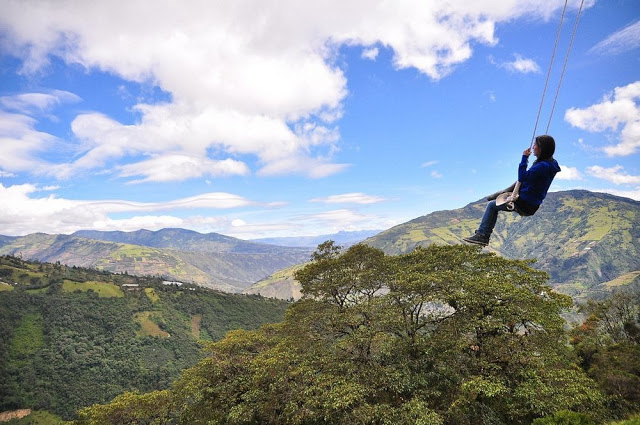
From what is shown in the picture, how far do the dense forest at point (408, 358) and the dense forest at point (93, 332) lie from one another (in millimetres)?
121434

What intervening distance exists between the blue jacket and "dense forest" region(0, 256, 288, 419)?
142 meters

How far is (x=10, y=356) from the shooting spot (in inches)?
4916

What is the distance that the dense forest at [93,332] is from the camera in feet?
380

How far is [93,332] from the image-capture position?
489 ft

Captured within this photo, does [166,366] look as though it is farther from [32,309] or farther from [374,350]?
[374,350]

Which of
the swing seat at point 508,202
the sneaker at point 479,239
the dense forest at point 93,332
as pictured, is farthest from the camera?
the dense forest at point 93,332

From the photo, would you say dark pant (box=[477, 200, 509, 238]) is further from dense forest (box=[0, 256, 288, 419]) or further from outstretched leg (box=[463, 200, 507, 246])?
dense forest (box=[0, 256, 288, 419])

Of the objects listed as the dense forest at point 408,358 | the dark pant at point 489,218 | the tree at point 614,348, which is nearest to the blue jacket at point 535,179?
the dark pant at point 489,218

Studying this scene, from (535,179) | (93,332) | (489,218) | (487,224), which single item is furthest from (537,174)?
(93,332)

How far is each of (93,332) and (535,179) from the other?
619 feet

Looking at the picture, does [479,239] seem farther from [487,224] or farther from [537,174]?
[537,174]

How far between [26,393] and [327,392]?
490ft

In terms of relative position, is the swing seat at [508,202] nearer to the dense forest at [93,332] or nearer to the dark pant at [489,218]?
the dark pant at [489,218]

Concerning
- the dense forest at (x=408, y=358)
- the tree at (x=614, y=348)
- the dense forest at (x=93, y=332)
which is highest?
the dense forest at (x=408, y=358)
